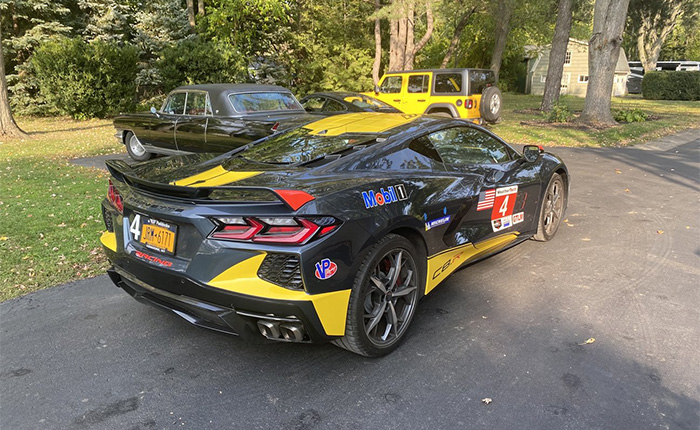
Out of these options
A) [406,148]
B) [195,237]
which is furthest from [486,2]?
[195,237]

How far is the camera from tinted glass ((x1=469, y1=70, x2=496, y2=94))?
43.8ft

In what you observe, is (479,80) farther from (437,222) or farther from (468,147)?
(437,222)

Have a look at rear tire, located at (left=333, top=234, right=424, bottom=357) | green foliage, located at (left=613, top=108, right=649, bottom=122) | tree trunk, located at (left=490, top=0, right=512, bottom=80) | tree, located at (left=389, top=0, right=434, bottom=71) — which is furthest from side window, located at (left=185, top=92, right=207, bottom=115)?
tree trunk, located at (left=490, top=0, right=512, bottom=80)

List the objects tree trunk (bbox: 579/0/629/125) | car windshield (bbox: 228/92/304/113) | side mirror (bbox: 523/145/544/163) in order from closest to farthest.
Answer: side mirror (bbox: 523/145/544/163), car windshield (bbox: 228/92/304/113), tree trunk (bbox: 579/0/629/125)

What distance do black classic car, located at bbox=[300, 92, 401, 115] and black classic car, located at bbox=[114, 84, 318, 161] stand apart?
3021 mm

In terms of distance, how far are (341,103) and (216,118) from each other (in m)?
4.48

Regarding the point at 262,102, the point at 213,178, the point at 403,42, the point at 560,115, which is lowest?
the point at 213,178

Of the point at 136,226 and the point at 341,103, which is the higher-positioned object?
the point at 341,103

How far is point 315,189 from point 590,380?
1.94 m

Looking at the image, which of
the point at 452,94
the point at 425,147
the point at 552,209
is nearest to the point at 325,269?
the point at 425,147

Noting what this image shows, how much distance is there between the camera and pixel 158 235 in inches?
110

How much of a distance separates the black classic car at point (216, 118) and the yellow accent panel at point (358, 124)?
3.20 metres

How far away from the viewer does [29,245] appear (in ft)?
16.7

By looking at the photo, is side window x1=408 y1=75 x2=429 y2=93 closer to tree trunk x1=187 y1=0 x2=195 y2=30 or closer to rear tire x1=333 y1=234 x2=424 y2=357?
rear tire x1=333 y1=234 x2=424 y2=357
